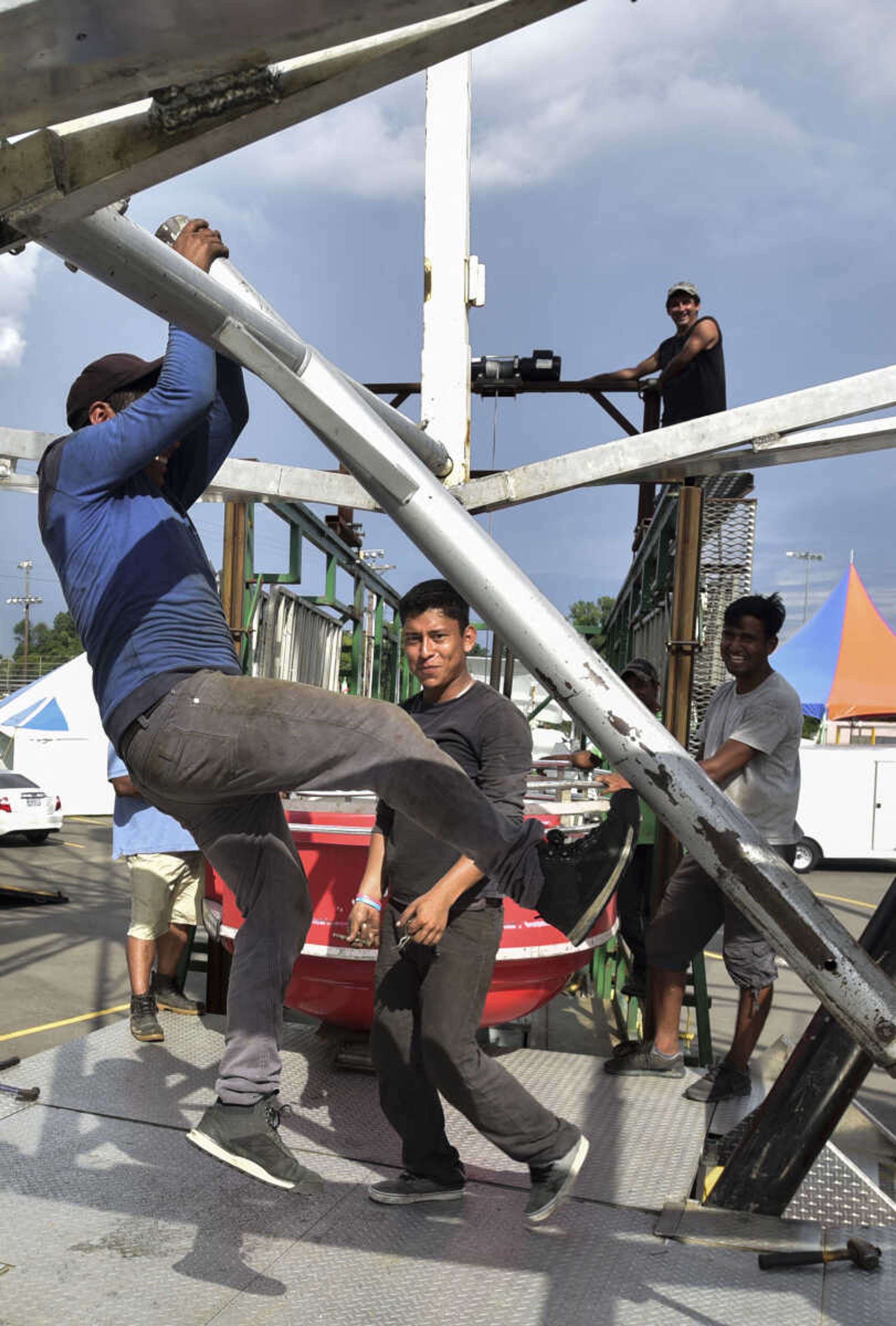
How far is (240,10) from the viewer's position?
1116 millimetres

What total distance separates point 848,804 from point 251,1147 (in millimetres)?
15537

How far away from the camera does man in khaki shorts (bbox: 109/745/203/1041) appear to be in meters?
5.57

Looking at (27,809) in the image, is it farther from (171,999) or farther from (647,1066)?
(647,1066)

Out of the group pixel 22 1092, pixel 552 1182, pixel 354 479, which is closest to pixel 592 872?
pixel 552 1182

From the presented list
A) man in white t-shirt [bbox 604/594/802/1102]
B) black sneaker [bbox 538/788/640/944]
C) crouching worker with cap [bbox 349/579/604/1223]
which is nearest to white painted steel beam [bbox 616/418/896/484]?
man in white t-shirt [bbox 604/594/802/1102]

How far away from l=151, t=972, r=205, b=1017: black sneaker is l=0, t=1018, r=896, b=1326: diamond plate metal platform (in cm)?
118

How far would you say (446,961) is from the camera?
3334mm

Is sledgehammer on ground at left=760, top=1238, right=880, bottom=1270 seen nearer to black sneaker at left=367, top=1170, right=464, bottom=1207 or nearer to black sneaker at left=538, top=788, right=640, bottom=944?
black sneaker at left=367, top=1170, right=464, bottom=1207

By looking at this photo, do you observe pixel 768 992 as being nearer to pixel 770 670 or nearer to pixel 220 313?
pixel 770 670

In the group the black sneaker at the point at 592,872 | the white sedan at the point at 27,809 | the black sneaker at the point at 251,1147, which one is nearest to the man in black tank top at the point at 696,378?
the black sneaker at the point at 592,872

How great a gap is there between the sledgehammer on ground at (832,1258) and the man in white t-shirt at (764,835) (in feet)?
4.29

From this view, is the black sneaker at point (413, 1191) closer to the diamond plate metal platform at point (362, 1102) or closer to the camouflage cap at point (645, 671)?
the diamond plate metal platform at point (362, 1102)

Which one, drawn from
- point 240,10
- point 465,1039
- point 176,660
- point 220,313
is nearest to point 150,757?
point 176,660

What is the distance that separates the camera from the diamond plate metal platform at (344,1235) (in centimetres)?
275
